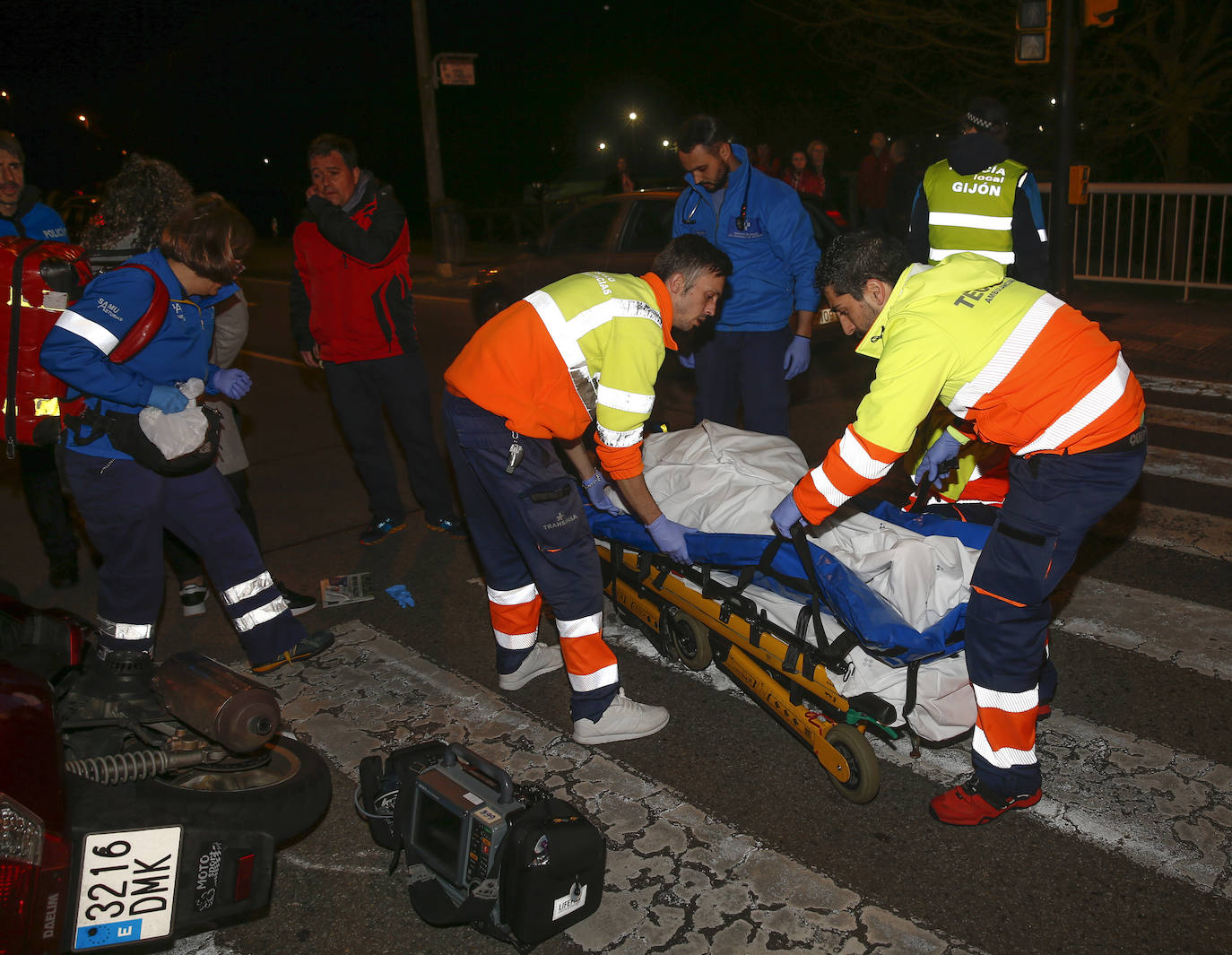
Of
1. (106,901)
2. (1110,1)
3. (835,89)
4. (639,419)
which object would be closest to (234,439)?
(639,419)

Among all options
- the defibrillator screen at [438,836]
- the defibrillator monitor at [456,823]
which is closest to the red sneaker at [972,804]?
the defibrillator monitor at [456,823]

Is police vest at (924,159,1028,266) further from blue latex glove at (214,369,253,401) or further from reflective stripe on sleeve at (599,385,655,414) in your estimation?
blue latex glove at (214,369,253,401)

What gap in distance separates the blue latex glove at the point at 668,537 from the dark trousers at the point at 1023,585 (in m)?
1.05

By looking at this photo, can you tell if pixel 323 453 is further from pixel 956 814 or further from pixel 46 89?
pixel 46 89

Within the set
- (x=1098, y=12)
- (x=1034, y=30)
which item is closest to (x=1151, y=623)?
(x=1098, y=12)

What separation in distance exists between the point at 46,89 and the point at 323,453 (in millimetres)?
63730

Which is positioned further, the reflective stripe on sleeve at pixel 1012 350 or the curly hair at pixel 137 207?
the curly hair at pixel 137 207

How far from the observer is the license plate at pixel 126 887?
226 cm

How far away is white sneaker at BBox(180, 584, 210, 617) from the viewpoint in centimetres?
511

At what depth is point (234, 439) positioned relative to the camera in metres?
4.98

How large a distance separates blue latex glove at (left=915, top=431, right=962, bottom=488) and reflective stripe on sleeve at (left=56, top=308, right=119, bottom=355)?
316 centimetres

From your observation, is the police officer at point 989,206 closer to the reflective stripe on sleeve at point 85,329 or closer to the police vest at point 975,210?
the police vest at point 975,210

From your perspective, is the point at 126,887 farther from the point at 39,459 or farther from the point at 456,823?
the point at 39,459

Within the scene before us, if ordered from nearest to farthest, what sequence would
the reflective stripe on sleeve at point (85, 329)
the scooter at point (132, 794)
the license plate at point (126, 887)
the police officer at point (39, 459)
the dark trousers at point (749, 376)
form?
1. the scooter at point (132, 794)
2. the license plate at point (126, 887)
3. the reflective stripe on sleeve at point (85, 329)
4. the police officer at point (39, 459)
5. the dark trousers at point (749, 376)
